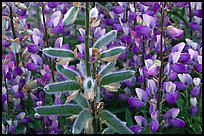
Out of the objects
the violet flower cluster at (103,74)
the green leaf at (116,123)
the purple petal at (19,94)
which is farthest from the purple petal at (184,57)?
the purple petal at (19,94)

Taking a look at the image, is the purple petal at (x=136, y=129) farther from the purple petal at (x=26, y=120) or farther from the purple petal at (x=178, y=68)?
the purple petal at (x=26, y=120)

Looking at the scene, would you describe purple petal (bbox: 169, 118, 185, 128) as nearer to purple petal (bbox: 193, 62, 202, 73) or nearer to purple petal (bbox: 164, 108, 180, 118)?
purple petal (bbox: 164, 108, 180, 118)

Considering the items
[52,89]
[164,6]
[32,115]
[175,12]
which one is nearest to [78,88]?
[52,89]

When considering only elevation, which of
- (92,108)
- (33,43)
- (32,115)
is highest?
(33,43)

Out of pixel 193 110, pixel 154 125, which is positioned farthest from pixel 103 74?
pixel 193 110

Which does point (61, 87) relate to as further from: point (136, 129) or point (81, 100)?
point (136, 129)

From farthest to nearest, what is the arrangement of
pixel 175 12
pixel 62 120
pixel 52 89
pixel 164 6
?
pixel 175 12, pixel 62 120, pixel 164 6, pixel 52 89

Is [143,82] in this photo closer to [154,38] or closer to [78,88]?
[154,38]
